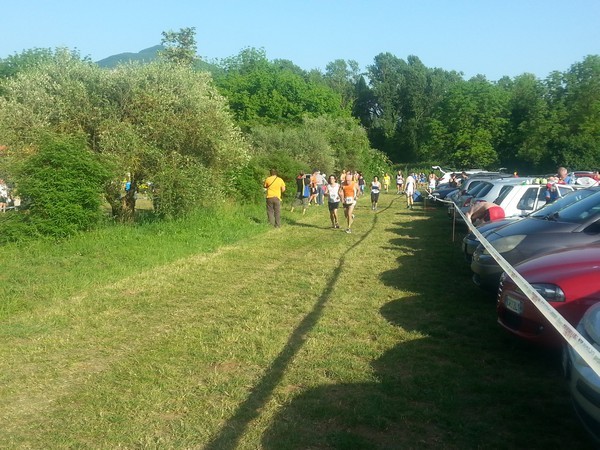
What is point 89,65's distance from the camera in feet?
56.1

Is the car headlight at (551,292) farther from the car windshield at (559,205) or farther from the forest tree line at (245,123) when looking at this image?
the forest tree line at (245,123)

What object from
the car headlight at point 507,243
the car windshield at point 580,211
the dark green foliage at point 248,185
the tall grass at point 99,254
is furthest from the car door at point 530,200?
the dark green foliage at point 248,185

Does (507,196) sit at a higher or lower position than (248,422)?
higher

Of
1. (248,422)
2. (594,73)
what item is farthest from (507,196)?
(594,73)

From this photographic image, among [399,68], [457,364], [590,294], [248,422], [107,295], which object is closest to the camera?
[248,422]

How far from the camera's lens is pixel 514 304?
6246mm

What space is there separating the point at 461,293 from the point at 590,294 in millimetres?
3899

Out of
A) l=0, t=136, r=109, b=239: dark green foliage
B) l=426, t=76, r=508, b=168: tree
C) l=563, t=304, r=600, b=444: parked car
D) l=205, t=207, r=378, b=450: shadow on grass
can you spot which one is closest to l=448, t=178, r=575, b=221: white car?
l=205, t=207, r=378, b=450: shadow on grass

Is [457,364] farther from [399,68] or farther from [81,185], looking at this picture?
[399,68]

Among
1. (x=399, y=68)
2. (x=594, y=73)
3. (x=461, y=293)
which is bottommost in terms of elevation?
(x=461, y=293)

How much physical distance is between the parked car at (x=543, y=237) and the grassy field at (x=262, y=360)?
1.80ft

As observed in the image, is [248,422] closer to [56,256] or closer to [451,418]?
[451,418]

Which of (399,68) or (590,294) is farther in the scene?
(399,68)

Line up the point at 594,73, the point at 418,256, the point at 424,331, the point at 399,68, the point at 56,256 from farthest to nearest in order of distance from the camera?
the point at 399,68 → the point at 594,73 → the point at 418,256 → the point at 56,256 → the point at 424,331
